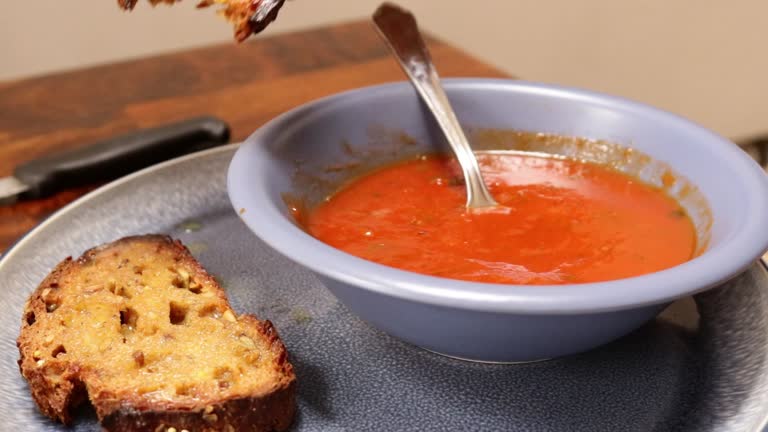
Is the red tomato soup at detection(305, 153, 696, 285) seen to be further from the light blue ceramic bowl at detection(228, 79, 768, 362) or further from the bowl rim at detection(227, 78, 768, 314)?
the bowl rim at detection(227, 78, 768, 314)

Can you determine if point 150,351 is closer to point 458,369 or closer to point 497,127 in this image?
point 458,369

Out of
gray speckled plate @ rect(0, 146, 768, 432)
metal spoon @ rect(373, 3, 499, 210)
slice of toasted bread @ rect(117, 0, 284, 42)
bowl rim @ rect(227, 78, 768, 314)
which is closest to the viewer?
bowl rim @ rect(227, 78, 768, 314)

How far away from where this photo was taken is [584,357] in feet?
4.06

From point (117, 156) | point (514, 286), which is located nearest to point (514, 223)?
point (514, 286)

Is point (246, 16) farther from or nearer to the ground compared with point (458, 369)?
farther from the ground

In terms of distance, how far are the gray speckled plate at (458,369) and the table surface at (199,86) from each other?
23.3 inches

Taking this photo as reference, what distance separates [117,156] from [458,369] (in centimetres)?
90

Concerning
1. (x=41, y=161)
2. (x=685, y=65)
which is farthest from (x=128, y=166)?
(x=685, y=65)

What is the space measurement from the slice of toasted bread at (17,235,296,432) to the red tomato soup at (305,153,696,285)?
23 centimetres

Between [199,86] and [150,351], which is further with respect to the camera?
[199,86]

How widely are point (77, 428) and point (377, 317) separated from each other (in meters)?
0.42

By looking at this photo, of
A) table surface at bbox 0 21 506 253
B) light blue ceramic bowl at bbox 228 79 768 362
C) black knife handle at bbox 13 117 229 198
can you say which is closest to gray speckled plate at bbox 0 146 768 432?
light blue ceramic bowl at bbox 228 79 768 362

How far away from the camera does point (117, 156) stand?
173cm

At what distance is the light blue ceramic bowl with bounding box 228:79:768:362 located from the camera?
3.23 ft
